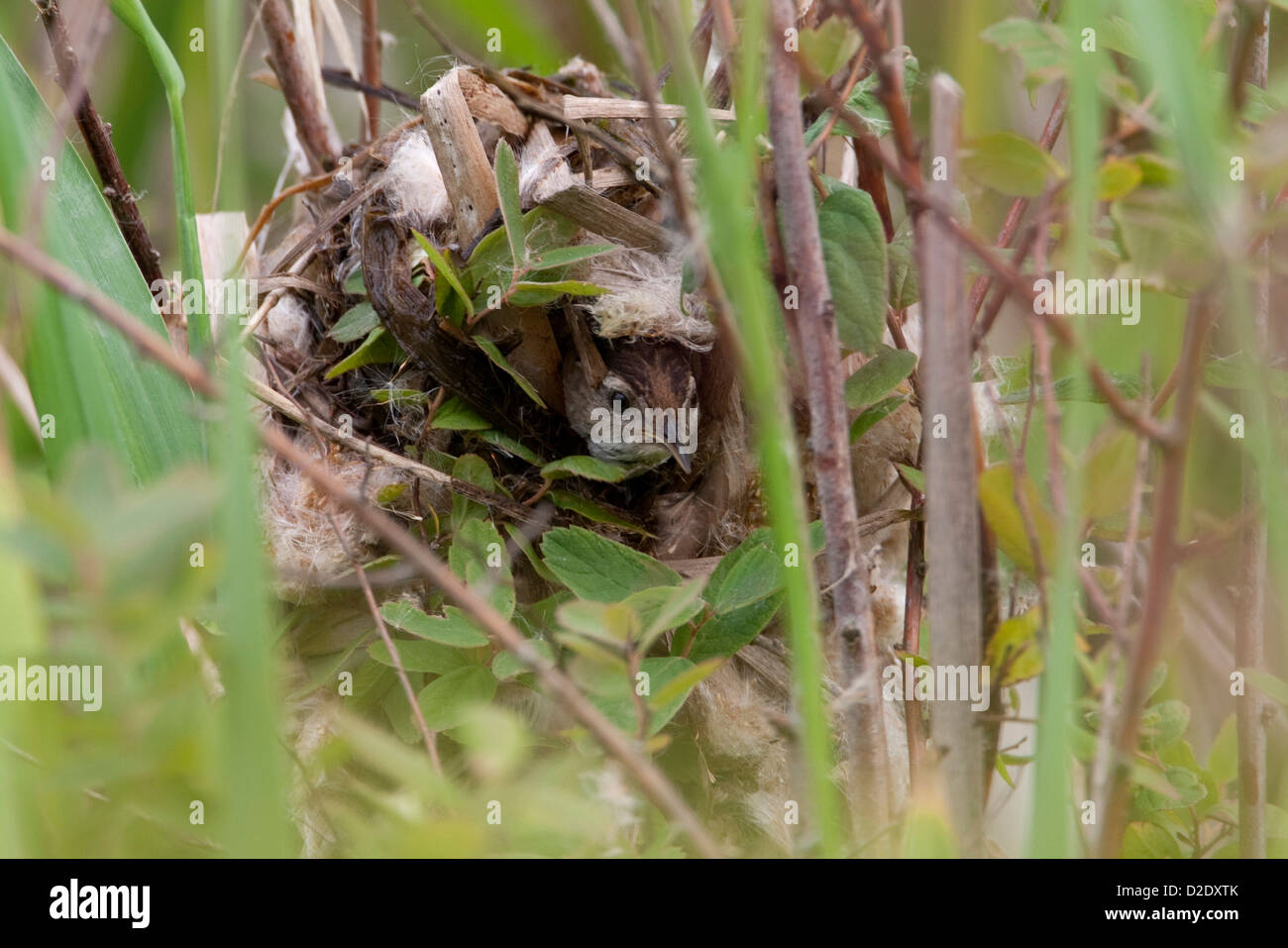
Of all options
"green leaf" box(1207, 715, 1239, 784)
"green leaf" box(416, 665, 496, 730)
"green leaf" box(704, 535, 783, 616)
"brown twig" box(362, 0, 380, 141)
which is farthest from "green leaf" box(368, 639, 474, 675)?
"brown twig" box(362, 0, 380, 141)

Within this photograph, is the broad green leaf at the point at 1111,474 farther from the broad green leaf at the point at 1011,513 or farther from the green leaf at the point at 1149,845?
the green leaf at the point at 1149,845

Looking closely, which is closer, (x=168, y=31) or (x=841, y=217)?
(x=841, y=217)

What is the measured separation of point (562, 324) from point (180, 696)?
33cm

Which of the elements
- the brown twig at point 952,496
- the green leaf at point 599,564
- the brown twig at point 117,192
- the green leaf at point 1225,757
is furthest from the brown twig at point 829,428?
the brown twig at point 117,192

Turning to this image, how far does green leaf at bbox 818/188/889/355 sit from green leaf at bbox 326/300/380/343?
0.25 m

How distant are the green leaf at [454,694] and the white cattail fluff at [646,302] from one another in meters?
0.16

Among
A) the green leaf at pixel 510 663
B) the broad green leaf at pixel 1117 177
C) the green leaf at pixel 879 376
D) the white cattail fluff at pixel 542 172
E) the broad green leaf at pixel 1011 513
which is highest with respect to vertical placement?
the white cattail fluff at pixel 542 172

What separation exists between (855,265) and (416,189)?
27 cm

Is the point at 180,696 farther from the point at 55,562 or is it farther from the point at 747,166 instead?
the point at 747,166

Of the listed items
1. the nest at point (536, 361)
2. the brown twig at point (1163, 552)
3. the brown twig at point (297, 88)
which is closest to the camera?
the brown twig at point (1163, 552)

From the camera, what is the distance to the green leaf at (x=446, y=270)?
1.42ft

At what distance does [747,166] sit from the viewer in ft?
0.83

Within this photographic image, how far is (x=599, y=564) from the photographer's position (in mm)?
407
